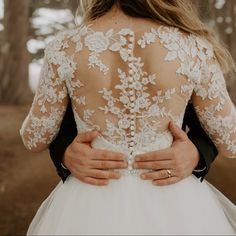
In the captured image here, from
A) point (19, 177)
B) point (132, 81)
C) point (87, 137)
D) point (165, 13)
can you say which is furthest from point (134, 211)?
point (19, 177)

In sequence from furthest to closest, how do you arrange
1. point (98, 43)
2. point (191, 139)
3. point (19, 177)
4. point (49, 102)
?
point (19, 177)
point (191, 139)
point (49, 102)
point (98, 43)

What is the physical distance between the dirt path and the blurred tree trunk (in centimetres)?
10

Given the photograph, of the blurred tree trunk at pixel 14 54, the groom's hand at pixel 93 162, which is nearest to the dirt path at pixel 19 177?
the blurred tree trunk at pixel 14 54

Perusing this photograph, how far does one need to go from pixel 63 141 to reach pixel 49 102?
0.15 metres

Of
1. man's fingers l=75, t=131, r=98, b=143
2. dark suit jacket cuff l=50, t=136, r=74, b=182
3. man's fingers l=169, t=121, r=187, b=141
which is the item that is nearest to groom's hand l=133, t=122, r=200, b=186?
man's fingers l=169, t=121, r=187, b=141

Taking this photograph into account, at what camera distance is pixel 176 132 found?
1.36 m

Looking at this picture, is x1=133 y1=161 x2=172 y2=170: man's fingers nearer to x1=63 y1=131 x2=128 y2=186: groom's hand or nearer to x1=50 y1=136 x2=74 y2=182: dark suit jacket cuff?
x1=63 y1=131 x2=128 y2=186: groom's hand

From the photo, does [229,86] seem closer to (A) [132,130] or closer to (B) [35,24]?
(B) [35,24]

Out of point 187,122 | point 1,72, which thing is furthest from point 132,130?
point 1,72

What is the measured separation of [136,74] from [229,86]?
186 centimetres

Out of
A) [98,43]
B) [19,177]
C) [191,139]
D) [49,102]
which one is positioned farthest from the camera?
[19,177]

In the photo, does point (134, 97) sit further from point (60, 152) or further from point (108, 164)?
point (60, 152)

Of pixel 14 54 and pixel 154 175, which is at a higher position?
pixel 154 175

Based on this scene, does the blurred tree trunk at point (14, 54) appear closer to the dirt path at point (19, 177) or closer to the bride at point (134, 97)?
the dirt path at point (19, 177)
